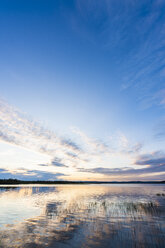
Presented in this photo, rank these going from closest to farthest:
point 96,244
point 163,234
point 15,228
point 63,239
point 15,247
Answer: point 15,247, point 96,244, point 63,239, point 163,234, point 15,228

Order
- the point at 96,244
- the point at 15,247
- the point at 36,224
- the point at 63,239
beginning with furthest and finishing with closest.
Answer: the point at 36,224
the point at 63,239
the point at 96,244
the point at 15,247

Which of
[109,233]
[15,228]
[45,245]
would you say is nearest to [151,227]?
[109,233]

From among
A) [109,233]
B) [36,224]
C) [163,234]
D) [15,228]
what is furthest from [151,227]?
[15,228]

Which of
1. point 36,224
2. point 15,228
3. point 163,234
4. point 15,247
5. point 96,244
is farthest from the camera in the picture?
point 36,224

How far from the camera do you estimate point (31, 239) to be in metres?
12.7

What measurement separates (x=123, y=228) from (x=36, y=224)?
10.0 meters

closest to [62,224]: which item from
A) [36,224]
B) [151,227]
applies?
[36,224]

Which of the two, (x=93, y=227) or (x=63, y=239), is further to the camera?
(x=93, y=227)

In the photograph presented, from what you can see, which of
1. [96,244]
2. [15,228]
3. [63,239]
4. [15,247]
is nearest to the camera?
[15,247]

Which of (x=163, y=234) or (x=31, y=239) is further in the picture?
(x=163, y=234)

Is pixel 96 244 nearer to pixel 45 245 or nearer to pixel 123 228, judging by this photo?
pixel 45 245

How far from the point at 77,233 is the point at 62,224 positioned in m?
3.77

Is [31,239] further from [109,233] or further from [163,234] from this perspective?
[163,234]

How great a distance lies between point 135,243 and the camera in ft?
40.2
